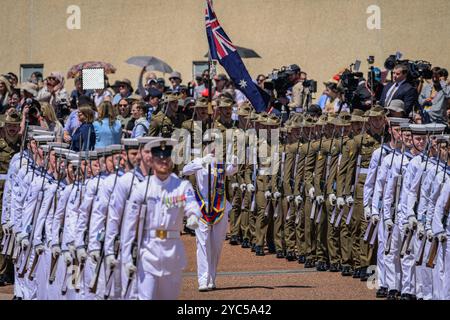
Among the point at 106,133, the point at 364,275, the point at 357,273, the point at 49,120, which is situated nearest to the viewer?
the point at 364,275

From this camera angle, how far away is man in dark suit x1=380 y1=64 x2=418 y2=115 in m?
20.0

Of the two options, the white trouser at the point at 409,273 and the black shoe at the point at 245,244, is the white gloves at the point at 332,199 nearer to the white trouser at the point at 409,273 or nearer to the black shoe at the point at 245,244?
the white trouser at the point at 409,273

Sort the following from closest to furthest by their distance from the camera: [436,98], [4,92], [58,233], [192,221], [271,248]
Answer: [192,221] → [58,233] → [271,248] → [436,98] → [4,92]

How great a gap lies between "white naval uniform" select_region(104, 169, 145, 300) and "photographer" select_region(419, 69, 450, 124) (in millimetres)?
9388

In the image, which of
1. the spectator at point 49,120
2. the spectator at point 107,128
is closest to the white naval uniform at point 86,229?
the spectator at point 107,128

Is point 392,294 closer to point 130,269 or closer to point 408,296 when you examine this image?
point 408,296

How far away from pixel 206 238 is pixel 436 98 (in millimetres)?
6443

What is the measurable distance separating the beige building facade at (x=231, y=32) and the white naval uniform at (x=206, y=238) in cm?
1164

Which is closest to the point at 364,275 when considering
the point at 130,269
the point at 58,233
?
the point at 58,233

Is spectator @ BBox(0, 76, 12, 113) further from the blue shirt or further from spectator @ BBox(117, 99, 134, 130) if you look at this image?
the blue shirt

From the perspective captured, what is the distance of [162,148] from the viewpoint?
542 inches

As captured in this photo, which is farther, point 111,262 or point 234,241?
point 234,241

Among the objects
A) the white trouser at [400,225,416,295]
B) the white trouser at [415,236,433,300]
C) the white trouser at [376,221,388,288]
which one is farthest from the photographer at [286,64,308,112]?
the white trouser at [415,236,433,300]

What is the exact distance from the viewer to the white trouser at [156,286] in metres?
13.5
